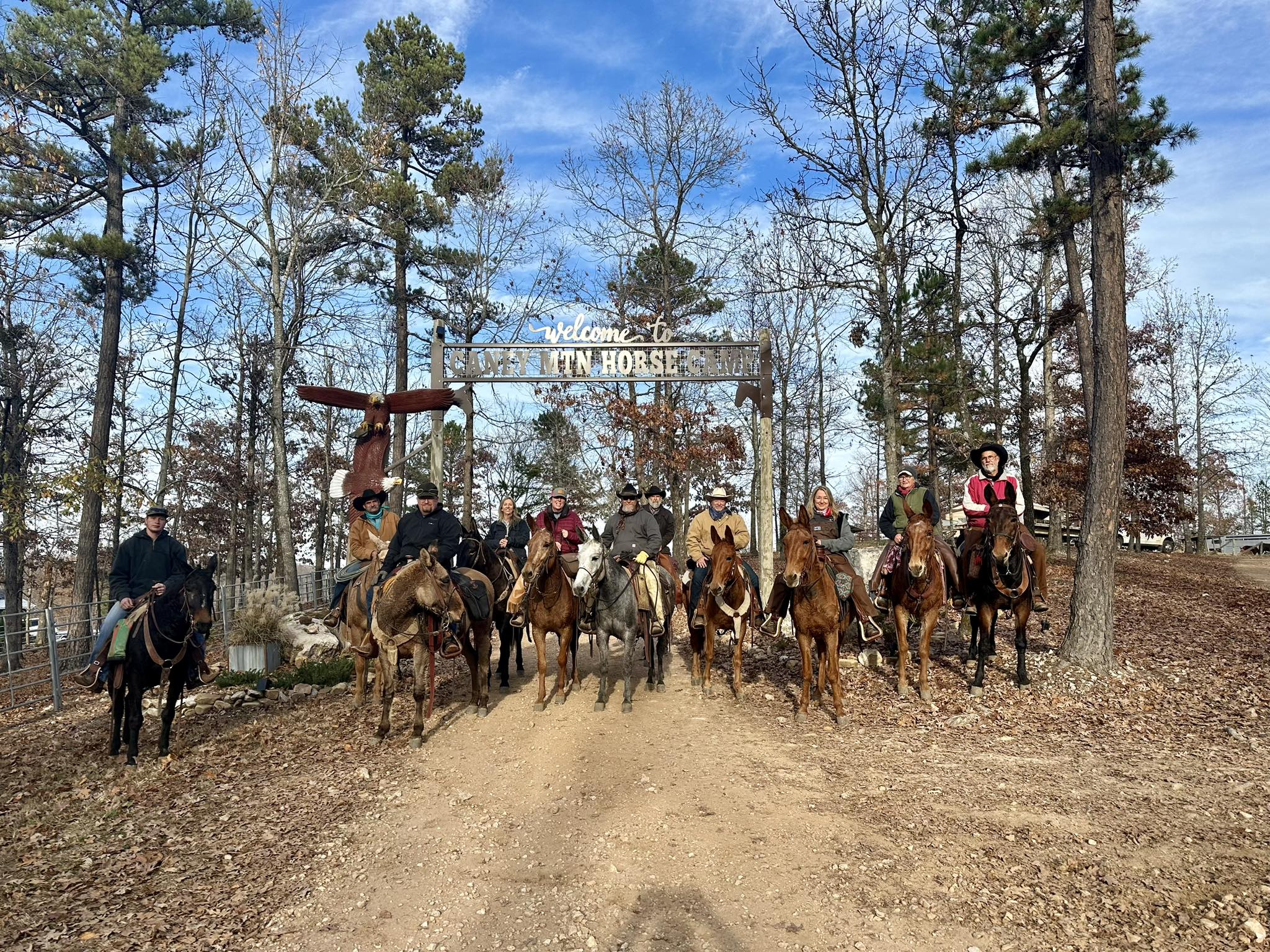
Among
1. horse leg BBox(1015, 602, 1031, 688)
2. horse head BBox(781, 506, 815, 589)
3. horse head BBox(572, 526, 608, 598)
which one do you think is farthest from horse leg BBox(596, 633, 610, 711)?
horse leg BBox(1015, 602, 1031, 688)

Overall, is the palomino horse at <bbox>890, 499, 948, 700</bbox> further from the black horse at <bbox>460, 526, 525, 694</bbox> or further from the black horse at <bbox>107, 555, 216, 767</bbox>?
the black horse at <bbox>107, 555, 216, 767</bbox>

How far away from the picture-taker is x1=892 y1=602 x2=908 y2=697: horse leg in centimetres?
957

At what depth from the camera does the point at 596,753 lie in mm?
7852

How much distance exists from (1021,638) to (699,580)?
14.2 ft

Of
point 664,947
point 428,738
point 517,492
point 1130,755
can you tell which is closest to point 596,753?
point 428,738

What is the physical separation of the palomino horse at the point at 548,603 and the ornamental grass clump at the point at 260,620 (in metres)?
5.50

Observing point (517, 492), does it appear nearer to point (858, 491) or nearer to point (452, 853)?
point (452, 853)

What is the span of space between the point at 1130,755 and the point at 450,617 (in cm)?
715

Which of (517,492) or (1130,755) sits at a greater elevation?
(517,492)

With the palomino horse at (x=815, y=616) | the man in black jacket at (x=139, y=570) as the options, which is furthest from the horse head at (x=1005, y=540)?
the man in black jacket at (x=139, y=570)

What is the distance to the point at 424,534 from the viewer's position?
941 cm

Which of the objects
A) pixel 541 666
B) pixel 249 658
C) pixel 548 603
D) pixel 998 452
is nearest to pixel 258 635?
pixel 249 658

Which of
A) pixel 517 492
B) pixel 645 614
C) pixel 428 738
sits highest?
pixel 517 492

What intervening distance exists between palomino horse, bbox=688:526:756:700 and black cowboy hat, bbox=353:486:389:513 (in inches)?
197
